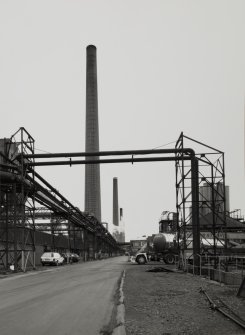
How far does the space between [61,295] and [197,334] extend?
8236 millimetres

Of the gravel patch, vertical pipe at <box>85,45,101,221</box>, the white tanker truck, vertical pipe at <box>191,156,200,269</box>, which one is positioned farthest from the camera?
vertical pipe at <box>85,45,101,221</box>

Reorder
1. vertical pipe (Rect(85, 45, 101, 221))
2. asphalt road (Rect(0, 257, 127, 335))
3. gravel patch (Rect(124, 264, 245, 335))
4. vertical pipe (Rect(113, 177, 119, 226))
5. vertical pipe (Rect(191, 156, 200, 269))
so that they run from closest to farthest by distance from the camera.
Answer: gravel patch (Rect(124, 264, 245, 335)) → asphalt road (Rect(0, 257, 127, 335)) → vertical pipe (Rect(191, 156, 200, 269)) → vertical pipe (Rect(85, 45, 101, 221)) → vertical pipe (Rect(113, 177, 119, 226))

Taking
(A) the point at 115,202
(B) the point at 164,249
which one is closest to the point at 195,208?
(B) the point at 164,249

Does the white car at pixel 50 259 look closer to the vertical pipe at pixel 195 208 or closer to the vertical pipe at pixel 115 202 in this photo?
the vertical pipe at pixel 195 208

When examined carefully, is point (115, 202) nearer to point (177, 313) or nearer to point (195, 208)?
point (195, 208)

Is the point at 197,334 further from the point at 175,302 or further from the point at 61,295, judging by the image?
the point at 61,295

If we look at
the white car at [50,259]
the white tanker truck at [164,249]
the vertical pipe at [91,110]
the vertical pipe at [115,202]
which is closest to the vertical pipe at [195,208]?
the white tanker truck at [164,249]

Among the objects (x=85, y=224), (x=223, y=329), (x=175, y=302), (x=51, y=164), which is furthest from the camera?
(x=85, y=224)

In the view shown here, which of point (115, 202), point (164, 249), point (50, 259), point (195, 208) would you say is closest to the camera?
point (195, 208)

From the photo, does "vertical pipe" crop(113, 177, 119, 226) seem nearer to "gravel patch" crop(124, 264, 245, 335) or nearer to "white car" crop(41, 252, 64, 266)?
"white car" crop(41, 252, 64, 266)

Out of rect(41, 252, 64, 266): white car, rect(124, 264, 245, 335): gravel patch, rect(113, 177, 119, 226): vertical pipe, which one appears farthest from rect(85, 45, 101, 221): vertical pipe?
rect(124, 264, 245, 335): gravel patch

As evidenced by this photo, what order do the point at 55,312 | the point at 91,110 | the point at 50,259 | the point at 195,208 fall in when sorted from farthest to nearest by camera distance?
the point at 91,110
the point at 50,259
the point at 195,208
the point at 55,312

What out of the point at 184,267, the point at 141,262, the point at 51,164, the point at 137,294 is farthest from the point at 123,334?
the point at 141,262

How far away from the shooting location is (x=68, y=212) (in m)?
54.4
